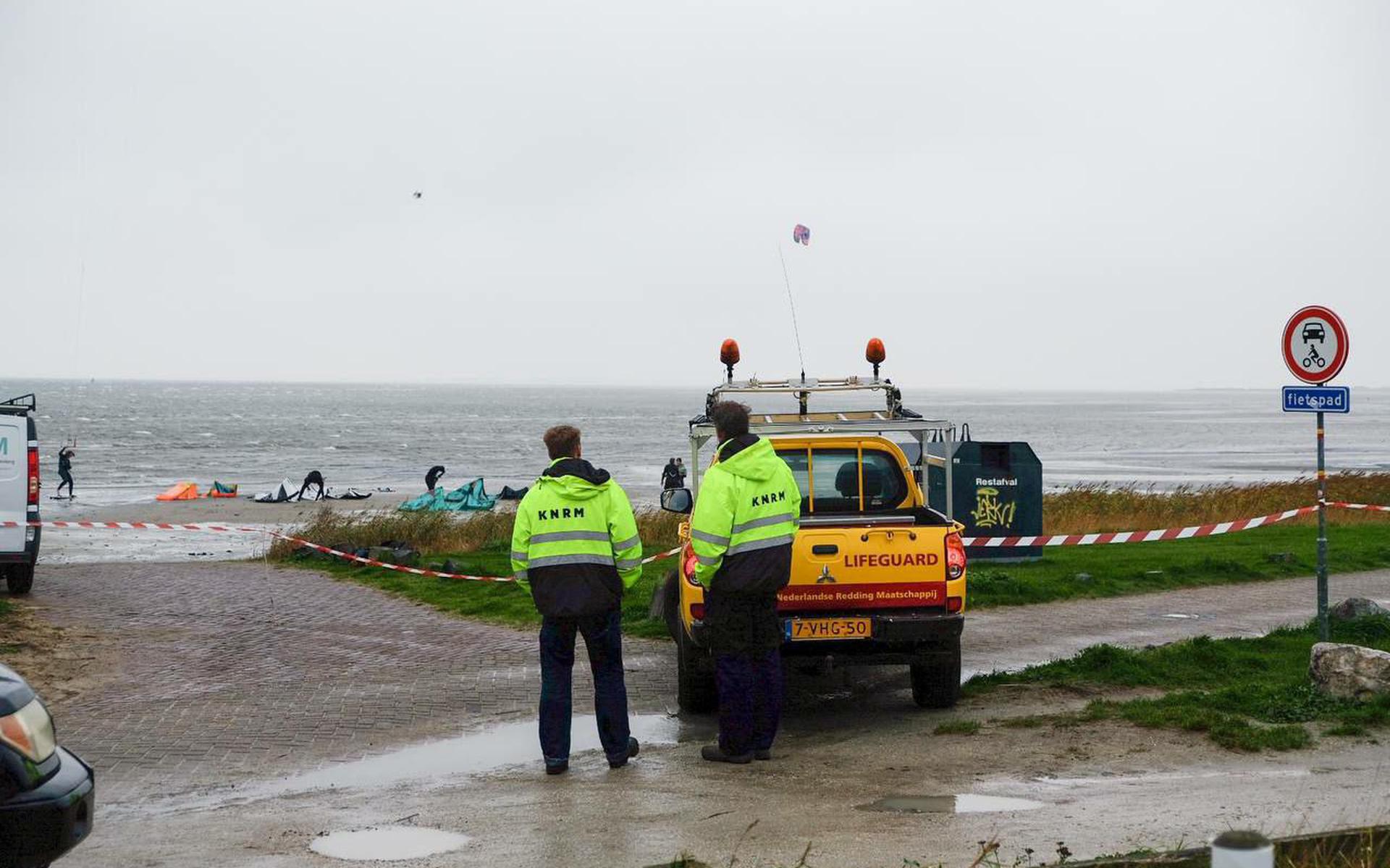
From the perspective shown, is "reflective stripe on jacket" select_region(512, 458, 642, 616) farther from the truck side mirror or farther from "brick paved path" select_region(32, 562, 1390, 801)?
"brick paved path" select_region(32, 562, 1390, 801)

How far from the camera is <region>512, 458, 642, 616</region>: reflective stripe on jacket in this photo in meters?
7.63

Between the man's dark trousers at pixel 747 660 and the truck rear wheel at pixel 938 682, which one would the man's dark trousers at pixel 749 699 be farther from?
the truck rear wheel at pixel 938 682

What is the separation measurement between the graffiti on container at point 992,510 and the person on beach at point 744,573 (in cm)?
1035

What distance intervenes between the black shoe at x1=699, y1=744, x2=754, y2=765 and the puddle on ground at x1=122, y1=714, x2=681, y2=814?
2.20 ft

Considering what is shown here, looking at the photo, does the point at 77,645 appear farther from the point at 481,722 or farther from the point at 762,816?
the point at 762,816

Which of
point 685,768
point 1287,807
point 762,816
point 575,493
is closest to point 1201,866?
point 1287,807

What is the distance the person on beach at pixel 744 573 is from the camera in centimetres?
775

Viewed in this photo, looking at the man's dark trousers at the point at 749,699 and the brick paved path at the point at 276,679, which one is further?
the brick paved path at the point at 276,679

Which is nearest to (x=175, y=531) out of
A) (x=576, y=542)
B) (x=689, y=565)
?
(x=689, y=565)

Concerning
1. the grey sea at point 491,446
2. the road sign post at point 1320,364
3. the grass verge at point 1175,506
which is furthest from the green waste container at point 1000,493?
the grey sea at point 491,446

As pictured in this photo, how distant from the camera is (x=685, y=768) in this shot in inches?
304

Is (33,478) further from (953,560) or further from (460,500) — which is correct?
(460,500)

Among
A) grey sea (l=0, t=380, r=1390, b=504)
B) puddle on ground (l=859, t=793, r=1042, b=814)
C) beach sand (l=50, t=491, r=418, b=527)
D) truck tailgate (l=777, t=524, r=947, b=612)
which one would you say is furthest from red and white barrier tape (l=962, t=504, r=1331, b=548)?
grey sea (l=0, t=380, r=1390, b=504)

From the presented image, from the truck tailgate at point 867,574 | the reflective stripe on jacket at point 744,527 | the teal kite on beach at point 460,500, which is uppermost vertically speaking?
the reflective stripe on jacket at point 744,527
